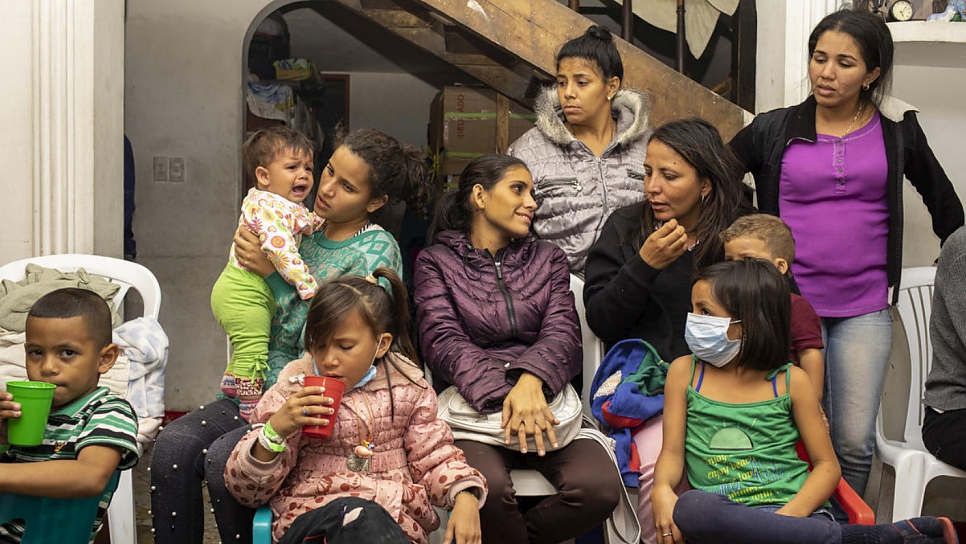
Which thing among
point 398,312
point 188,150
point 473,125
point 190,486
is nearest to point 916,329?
point 398,312

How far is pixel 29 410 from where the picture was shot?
2.05 m

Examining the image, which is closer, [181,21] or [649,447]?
[649,447]

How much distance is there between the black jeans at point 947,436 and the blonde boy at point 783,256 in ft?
1.30

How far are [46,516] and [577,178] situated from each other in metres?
1.91

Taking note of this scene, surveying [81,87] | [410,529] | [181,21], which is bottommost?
[410,529]

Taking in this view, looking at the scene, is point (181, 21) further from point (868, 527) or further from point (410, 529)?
point (868, 527)

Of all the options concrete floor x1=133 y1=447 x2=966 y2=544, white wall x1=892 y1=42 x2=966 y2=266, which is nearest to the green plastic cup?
concrete floor x1=133 y1=447 x2=966 y2=544

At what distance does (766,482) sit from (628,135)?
4.48 feet

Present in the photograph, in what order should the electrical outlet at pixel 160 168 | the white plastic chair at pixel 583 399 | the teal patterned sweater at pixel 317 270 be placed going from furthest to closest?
the electrical outlet at pixel 160 168
the teal patterned sweater at pixel 317 270
the white plastic chair at pixel 583 399

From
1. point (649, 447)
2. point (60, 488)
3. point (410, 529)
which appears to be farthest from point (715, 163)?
point (60, 488)

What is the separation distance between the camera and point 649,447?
2682 millimetres

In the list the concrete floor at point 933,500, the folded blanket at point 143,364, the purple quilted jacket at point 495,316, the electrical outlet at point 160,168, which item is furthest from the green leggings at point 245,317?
the electrical outlet at point 160,168

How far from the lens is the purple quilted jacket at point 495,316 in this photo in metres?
2.73

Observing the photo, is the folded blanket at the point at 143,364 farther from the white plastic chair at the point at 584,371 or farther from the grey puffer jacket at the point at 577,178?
the grey puffer jacket at the point at 577,178
